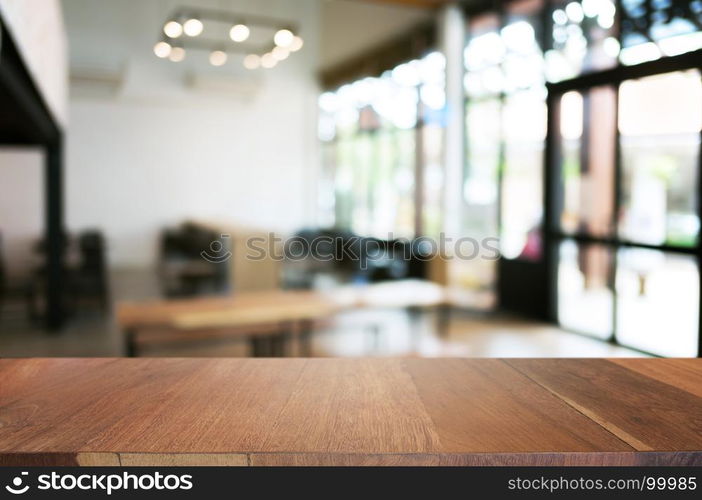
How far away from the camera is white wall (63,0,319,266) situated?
11.1 meters

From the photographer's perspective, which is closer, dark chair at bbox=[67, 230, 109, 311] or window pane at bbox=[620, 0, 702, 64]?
window pane at bbox=[620, 0, 702, 64]

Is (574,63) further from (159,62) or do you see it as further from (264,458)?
(159,62)

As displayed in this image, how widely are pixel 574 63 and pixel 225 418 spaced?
243 inches

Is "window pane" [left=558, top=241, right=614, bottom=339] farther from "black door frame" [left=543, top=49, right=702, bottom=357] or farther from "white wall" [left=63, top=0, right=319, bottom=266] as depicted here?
"white wall" [left=63, top=0, right=319, bottom=266]

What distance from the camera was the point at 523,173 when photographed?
281 inches

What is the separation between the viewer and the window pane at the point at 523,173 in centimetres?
688

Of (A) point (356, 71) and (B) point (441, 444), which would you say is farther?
(A) point (356, 71)

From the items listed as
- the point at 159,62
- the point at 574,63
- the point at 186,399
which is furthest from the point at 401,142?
the point at 186,399

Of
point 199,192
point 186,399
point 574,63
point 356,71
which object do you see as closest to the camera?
point 186,399

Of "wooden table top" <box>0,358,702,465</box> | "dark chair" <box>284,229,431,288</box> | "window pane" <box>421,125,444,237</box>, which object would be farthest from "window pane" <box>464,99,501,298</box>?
"wooden table top" <box>0,358,702,465</box>

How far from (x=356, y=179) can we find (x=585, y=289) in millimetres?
6171

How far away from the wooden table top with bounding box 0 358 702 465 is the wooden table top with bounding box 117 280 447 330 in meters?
2.75

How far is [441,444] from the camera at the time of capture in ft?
3.23
